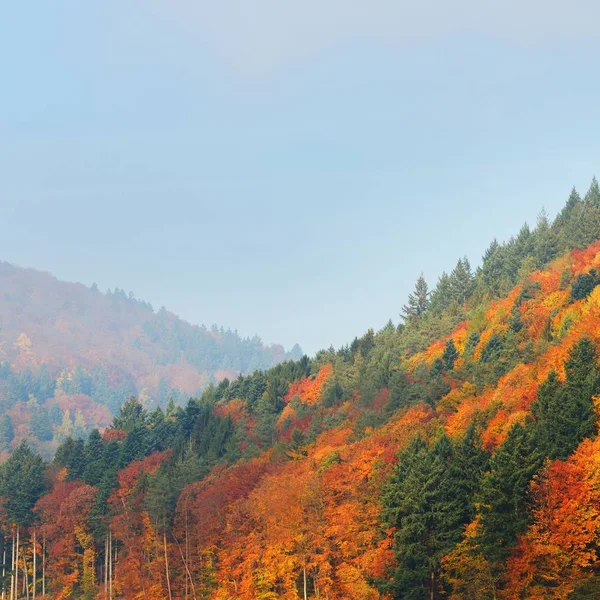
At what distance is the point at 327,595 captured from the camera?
60.0 m

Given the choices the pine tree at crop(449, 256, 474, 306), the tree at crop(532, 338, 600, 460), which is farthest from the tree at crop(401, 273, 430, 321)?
the tree at crop(532, 338, 600, 460)

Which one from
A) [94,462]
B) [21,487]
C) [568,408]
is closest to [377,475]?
[568,408]

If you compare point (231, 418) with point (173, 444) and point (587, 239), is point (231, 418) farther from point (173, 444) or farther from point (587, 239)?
point (587, 239)

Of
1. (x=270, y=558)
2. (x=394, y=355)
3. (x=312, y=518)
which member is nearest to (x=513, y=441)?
(x=312, y=518)

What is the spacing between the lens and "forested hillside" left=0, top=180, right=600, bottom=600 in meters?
47.0

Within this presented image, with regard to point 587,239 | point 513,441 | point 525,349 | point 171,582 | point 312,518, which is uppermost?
point 587,239

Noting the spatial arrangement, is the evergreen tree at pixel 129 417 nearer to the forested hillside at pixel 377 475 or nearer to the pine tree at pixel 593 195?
the forested hillside at pixel 377 475

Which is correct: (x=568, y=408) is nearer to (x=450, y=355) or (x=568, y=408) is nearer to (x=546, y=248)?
(x=450, y=355)

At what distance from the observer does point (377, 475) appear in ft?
199

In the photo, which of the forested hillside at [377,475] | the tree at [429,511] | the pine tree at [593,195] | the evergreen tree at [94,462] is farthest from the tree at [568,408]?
the pine tree at [593,195]

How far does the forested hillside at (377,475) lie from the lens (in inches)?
1849

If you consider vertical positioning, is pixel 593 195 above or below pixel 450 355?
above

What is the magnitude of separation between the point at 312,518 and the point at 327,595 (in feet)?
18.5

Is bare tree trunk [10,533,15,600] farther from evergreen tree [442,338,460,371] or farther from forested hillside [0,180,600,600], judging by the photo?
evergreen tree [442,338,460,371]
